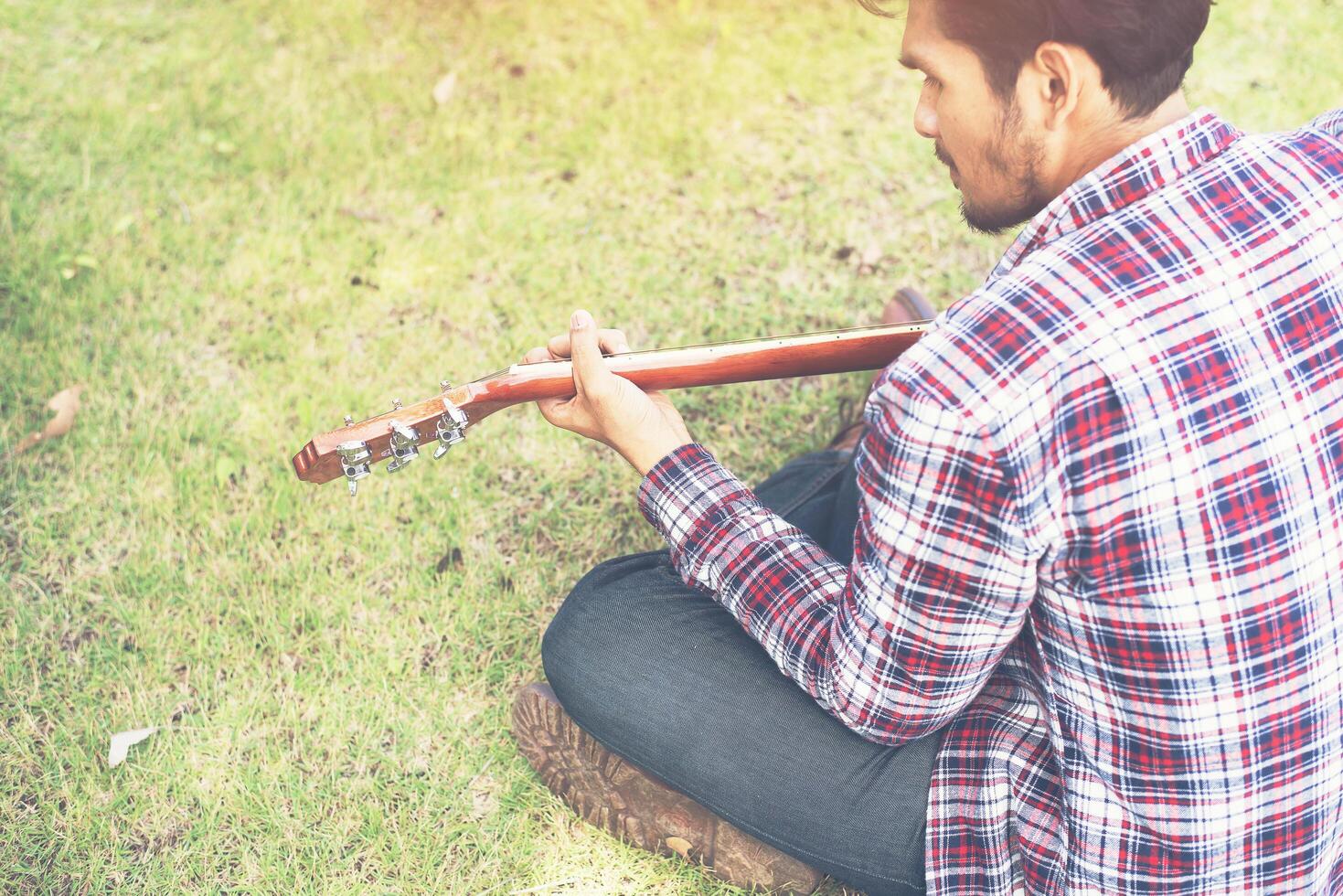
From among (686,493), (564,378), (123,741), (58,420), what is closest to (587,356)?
(564,378)

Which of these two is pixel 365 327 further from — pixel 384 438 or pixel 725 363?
pixel 725 363

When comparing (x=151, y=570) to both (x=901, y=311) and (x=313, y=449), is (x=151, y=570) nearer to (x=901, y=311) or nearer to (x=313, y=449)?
(x=313, y=449)

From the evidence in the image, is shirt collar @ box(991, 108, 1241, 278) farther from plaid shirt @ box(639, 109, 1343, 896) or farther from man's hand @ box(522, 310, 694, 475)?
man's hand @ box(522, 310, 694, 475)

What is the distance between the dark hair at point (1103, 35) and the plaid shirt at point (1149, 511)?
102 millimetres

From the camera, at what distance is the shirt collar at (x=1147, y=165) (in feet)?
4.79

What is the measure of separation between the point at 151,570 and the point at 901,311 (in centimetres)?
220

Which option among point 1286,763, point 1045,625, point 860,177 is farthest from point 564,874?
point 860,177

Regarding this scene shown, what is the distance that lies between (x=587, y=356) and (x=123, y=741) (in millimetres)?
1437

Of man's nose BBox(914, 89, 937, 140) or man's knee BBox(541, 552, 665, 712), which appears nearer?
man's nose BBox(914, 89, 937, 140)

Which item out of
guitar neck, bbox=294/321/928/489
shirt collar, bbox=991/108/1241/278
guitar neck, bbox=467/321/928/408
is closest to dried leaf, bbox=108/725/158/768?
guitar neck, bbox=294/321/928/489

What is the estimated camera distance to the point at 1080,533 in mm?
1343

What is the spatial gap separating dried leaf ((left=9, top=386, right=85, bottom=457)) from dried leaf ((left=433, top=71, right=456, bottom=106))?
1.68m

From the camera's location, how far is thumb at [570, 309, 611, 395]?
1.98 metres

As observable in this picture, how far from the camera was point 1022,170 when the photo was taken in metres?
1.66
